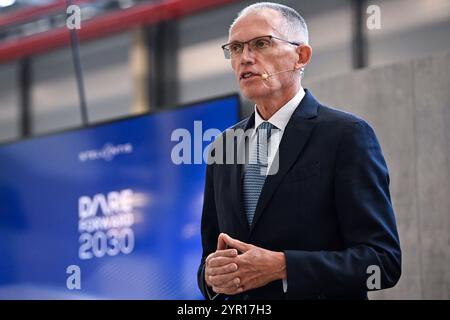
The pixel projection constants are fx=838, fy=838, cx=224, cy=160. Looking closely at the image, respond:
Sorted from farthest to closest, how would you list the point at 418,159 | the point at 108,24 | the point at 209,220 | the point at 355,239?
the point at 108,24, the point at 418,159, the point at 209,220, the point at 355,239

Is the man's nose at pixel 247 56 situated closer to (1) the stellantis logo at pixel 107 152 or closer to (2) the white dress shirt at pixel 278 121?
(2) the white dress shirt at pixel 278 121

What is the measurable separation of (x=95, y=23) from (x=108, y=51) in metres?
0.33

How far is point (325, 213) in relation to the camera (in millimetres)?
1551

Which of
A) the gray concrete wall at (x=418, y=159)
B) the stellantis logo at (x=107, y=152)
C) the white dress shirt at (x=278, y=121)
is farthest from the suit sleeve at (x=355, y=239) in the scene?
the stellantis logo at (x=107, y=152)

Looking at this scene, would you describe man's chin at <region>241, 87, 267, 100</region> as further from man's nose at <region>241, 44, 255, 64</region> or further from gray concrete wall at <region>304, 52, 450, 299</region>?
gray concrete wall at <region>304, 52, 450, 299</region>

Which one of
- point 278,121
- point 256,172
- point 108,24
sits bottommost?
point 256,172

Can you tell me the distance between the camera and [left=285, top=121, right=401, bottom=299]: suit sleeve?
4.90 ft

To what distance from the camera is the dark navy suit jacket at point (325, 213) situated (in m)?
1.50

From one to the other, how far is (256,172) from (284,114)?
13 cm

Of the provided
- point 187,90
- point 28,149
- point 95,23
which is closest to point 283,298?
point 28,149

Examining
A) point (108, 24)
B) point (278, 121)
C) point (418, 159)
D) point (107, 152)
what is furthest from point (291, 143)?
point (108, 24)

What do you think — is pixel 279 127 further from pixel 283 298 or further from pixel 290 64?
pixel 283 298

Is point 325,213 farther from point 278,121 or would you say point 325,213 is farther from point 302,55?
point 302,55

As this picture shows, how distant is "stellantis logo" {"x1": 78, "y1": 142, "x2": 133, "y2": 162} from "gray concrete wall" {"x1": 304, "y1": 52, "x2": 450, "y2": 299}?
148cm
